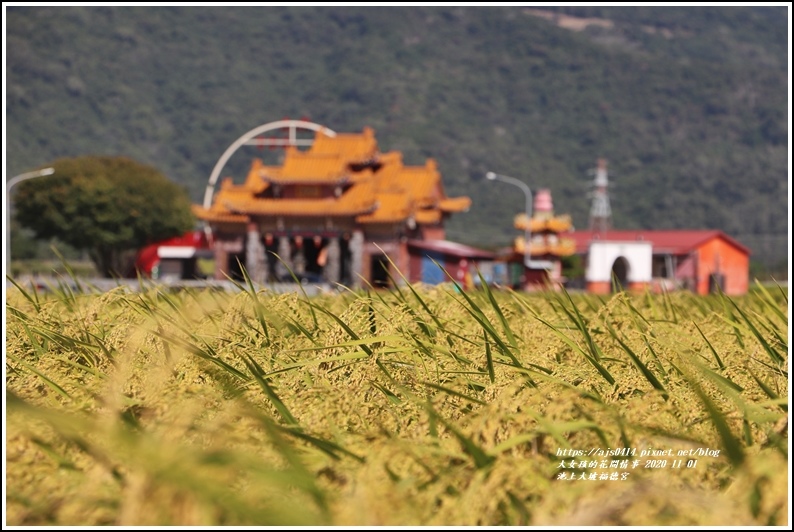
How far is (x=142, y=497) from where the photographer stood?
2.37 meters

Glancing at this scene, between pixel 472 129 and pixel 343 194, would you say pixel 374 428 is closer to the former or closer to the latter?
pixel 343 194

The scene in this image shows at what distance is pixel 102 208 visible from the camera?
62.9m

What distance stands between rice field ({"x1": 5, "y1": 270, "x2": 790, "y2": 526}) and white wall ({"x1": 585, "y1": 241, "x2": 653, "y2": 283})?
49.0m

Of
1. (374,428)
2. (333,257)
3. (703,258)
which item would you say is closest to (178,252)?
(333,257)

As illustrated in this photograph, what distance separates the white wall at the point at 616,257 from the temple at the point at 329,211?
8174mm

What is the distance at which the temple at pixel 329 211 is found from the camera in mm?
51562

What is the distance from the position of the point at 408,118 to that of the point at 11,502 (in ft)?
575

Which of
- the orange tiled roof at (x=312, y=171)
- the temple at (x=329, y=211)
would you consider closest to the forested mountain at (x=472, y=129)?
the temple at (x=329, y=211)

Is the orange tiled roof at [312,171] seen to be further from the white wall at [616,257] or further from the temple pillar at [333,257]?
the white wall at [616,257]

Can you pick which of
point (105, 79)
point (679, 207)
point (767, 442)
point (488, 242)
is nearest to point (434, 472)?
point (767, 442)

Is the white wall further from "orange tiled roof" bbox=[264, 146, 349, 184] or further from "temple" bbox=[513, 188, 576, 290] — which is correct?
"orange tiled roof" bbox=[264, 146, 349, 184]

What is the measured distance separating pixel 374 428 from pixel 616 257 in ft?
171

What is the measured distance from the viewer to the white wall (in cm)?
5444

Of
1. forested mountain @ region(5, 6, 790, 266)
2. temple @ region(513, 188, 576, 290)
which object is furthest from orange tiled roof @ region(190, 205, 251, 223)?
forested mountain @ region(5, 6, 790, 266)
